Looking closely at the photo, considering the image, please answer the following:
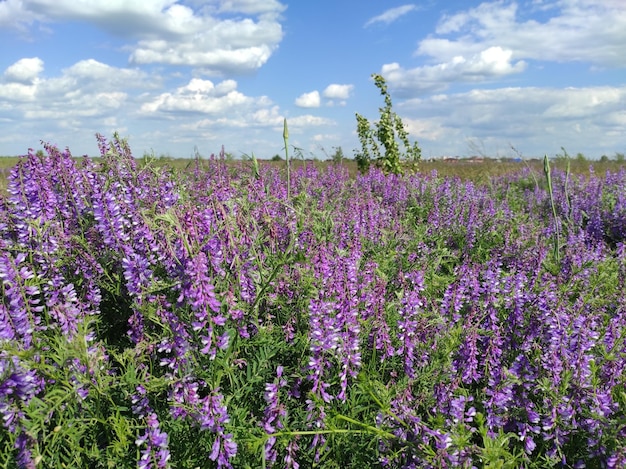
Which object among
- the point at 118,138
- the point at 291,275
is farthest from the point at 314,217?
the point at 118,138

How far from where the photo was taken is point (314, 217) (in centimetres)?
411

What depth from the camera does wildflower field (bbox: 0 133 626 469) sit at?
2164 millimetres

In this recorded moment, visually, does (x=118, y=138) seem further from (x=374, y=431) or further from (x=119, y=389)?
(x=374, y=431)

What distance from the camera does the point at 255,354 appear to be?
2.60m

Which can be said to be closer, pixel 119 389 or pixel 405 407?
pixel 405 407

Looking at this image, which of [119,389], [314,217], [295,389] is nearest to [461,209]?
[314,217]

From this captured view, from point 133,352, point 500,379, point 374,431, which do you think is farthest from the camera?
point 500,379

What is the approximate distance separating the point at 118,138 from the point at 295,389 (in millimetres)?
2451

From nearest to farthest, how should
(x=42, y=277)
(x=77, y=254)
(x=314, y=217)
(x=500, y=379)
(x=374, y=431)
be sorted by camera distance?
1. (x=374, y=431)
2. (x=500, y=379)
3. (x=42, y=277)
4. (x=77, y=254)
5. (x=314, y=217)

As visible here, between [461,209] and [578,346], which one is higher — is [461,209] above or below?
above

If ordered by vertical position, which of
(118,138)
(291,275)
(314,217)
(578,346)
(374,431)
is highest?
(118,138)

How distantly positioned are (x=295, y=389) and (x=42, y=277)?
156 cm

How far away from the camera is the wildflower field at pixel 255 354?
2.16m

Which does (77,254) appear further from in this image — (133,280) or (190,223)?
(190,223)
